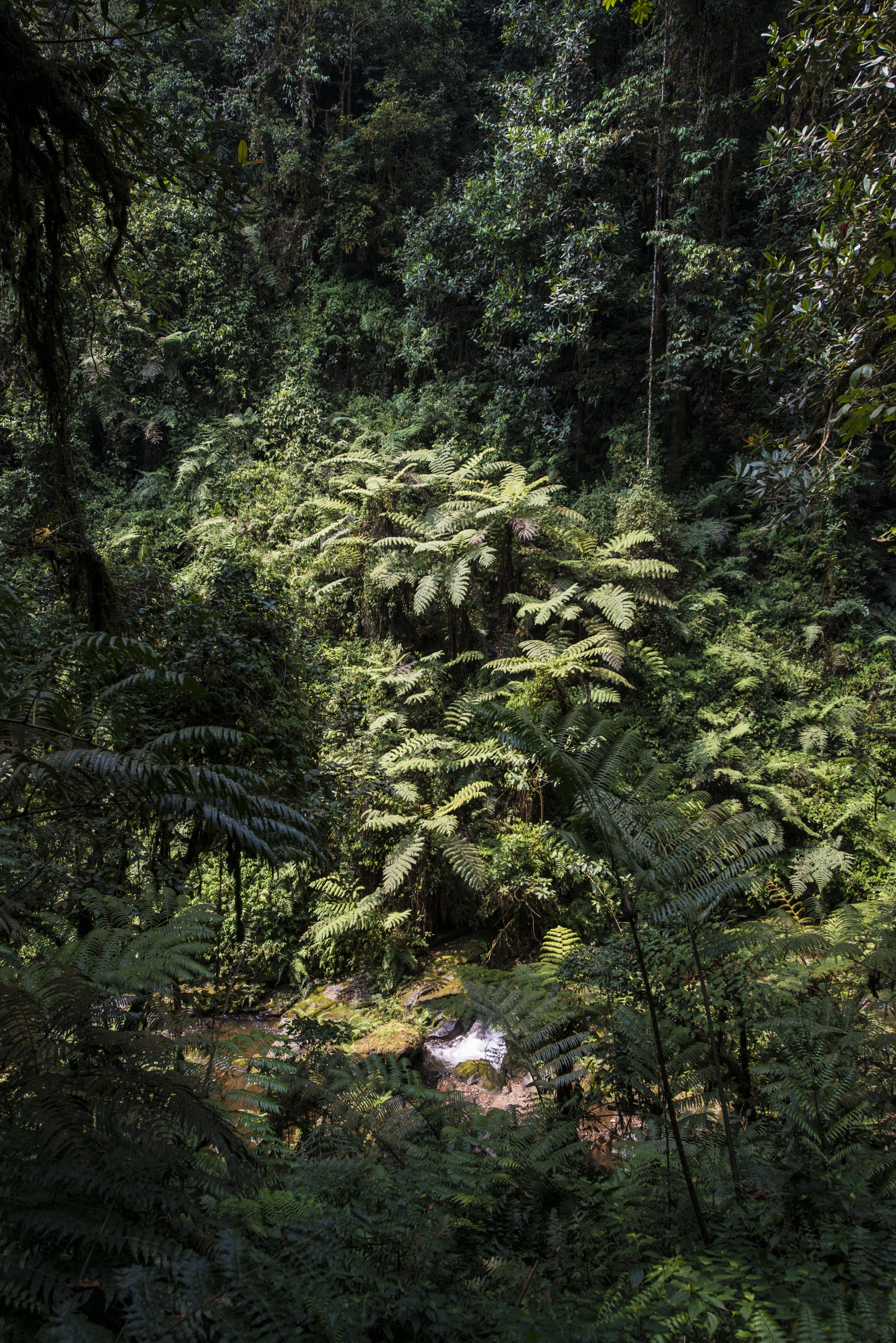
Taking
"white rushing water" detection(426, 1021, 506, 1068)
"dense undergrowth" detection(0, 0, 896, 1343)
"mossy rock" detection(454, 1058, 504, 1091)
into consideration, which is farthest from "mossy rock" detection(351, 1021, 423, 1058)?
"mossy rock" detection(454, 1058, 504, 1091)

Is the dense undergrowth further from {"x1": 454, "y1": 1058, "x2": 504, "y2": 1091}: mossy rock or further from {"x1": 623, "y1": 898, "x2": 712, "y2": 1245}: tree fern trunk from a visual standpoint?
{"x1": 454, "y1": 1058, "x2": 504, "y2": 1091}: mossy rock

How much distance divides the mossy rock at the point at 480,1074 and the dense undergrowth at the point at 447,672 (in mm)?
254

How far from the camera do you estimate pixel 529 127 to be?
9047 mm

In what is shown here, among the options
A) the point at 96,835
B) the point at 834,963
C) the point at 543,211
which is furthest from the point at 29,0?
the point at 543,211

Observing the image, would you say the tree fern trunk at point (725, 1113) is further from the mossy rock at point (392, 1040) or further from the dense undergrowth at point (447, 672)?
the mossy rock at point (392, 1040)

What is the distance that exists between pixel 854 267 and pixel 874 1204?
418 centimetres

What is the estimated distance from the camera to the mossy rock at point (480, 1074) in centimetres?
470

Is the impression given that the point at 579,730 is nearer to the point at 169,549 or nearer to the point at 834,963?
the point at 834,963

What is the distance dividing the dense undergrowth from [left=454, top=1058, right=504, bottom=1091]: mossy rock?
254 millimetres

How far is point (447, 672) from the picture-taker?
27.8 ft

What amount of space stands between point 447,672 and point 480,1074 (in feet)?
14.8

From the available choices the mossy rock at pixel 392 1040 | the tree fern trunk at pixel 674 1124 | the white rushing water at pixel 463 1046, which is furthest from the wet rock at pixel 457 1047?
the tree fern trunk at pixel 674 1124

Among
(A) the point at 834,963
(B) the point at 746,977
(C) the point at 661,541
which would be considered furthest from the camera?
(C) the point at 661,541

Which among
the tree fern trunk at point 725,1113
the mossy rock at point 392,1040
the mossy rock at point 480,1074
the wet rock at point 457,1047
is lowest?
the wet rock at point 457,1047
